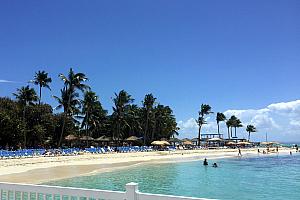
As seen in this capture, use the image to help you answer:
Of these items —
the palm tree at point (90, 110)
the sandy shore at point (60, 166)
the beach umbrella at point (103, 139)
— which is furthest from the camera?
the beach umbrella at point (103, 139)

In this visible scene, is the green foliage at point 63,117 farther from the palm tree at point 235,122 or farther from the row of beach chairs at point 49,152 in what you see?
the palm tree at point 235,122

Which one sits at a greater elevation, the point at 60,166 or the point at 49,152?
the point at 49,152

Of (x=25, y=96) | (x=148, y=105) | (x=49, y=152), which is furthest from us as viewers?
(x=148, y=105)

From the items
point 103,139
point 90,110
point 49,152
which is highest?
point 90,110

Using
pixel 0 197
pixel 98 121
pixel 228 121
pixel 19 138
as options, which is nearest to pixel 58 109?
pixel 19 138

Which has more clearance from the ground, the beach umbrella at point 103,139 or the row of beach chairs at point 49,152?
the beach umbrella at point 103,139

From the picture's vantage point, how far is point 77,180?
2562cm

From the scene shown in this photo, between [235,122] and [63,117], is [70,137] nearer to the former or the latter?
[63,117]

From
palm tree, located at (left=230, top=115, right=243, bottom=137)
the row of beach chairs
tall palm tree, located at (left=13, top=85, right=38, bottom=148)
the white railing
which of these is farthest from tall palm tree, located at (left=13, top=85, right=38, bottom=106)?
→ palm tree, located at (left=230, top=115, right=243, bottom=137)

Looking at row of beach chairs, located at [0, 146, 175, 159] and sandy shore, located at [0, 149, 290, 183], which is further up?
row of beach chairs, located at [0, 146, 175, 159]

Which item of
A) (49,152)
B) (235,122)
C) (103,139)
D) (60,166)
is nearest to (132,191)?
(60,166)

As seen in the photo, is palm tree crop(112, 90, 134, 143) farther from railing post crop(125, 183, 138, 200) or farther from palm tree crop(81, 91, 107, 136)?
railing post crop(125, 183, 138, 200)

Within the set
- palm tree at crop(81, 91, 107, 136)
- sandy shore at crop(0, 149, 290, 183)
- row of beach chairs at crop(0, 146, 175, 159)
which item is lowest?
sandy shore at crop(0, 149, 290, 183)

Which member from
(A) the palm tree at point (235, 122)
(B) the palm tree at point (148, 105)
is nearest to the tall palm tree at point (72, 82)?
(B) the palm tree at point (148, 105)
